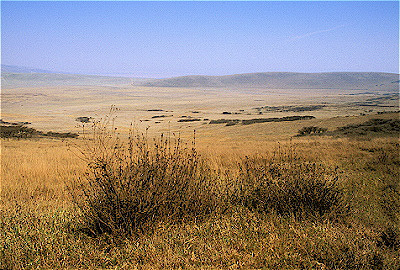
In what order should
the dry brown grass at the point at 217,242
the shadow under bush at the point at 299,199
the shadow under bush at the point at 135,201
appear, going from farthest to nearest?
1. the shadow under bush at the point at 299,199
2. the shadow under bush at the point at 135,201
3. the dry brown grass at the point at 217,242

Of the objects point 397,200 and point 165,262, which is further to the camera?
point 397,200

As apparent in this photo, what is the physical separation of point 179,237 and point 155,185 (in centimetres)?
78

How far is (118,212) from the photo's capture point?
154 inches

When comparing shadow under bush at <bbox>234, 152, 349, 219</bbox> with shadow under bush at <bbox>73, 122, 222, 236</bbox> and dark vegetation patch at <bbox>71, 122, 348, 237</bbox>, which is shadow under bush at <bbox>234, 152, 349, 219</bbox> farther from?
shadow under bush at <bbox>73, 122, 222, 236</bbox>

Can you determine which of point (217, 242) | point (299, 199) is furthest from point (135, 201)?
point (299, 199)

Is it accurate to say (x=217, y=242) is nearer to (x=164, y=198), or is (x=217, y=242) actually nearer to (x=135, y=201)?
(x=164, y=198)

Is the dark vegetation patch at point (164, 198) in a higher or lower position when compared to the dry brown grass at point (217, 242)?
higher

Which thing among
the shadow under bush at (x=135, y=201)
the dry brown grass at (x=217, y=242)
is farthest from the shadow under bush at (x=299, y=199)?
the shadow under bush at (x=135, y=201)

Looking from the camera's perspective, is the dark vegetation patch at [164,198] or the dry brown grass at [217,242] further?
the dark vegetation patch at [164,198]

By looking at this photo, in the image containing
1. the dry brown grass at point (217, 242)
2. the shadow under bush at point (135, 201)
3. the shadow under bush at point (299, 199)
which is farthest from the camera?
the shadow under bush at point (299, 199)

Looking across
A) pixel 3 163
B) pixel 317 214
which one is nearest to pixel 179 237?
pixel 317 214

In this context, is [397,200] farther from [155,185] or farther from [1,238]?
[1,238]

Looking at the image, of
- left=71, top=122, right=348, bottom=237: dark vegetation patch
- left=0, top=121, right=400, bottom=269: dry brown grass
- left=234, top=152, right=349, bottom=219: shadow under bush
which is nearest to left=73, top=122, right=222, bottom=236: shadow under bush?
left=71, top=122, right=348, bottom=237: dark vegetation patch

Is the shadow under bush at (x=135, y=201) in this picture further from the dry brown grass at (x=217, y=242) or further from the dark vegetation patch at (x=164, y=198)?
the dry brown grass at (x=217, y=242)
